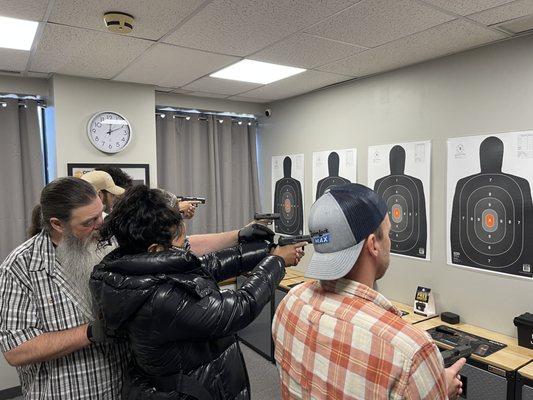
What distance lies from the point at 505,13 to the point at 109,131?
2.58m

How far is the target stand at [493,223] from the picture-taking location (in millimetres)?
2104

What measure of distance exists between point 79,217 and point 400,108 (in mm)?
2238

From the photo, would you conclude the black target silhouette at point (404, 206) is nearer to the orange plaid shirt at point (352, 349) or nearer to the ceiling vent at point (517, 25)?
the ceiling vent at point (517, 25)

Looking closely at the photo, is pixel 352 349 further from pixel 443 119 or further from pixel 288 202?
pixel 288 202

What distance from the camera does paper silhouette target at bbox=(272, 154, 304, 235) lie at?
12.0ft

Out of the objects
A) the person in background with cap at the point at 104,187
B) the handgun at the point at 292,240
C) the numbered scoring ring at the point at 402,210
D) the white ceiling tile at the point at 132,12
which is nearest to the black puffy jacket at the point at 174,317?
the handgun at the point at 292,240

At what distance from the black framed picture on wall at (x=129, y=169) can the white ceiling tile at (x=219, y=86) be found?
2.49 feet

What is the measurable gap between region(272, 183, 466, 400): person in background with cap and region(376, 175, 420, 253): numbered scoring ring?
5.70ft

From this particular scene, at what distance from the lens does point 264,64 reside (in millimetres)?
2564

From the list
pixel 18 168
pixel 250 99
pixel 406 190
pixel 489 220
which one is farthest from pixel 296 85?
pixel 18 168

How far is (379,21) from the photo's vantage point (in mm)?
1827

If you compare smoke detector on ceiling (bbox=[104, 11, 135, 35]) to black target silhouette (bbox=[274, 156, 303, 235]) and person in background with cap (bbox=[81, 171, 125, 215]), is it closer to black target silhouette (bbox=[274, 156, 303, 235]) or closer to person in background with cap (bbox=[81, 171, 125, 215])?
person in background with cap (bbox=[81, 171, 125, 215])

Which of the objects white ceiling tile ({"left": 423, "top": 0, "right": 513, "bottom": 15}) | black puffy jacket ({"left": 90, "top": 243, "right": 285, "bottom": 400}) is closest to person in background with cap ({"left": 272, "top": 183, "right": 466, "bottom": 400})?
black puffy jacket ({"left": 90, "top": 243, "right": 285, "bottom": 400})

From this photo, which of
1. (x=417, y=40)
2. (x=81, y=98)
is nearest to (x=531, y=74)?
(x=417, y=40)
